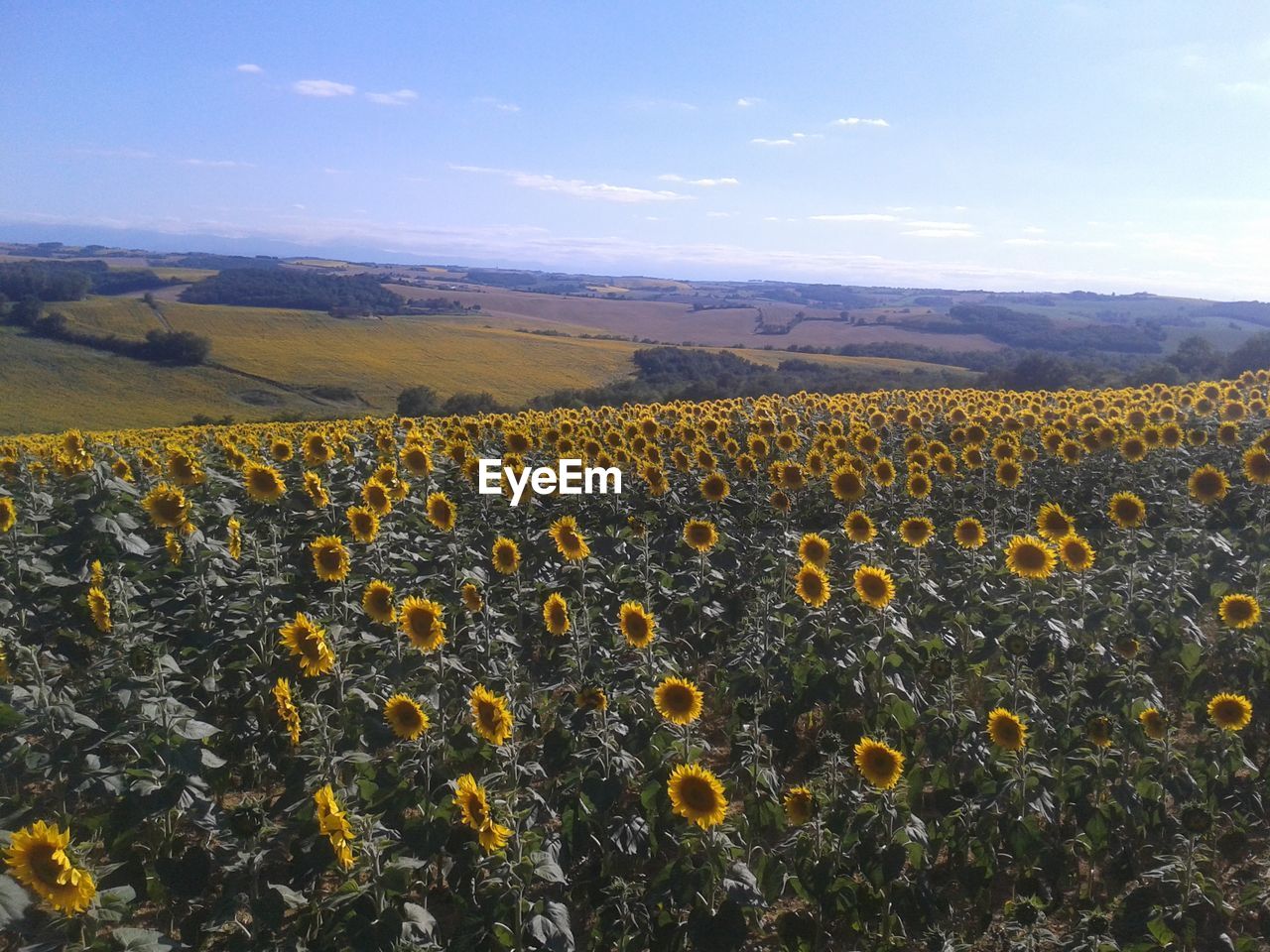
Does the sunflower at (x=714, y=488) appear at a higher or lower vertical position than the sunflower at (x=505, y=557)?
higher

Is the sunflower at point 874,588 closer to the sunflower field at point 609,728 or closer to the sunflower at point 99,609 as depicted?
the sunflower field at point 609,728

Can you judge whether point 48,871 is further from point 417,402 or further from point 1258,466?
point 417,402

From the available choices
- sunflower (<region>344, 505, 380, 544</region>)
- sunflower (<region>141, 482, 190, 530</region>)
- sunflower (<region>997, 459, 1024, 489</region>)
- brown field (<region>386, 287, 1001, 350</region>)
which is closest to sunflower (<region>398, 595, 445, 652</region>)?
sunflower (<region>344, 505, 380, 544</region>)

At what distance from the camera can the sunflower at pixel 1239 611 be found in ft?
19.6

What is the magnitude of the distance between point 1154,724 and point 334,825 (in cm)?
446

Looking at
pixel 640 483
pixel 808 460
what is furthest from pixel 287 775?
pixel 808 460

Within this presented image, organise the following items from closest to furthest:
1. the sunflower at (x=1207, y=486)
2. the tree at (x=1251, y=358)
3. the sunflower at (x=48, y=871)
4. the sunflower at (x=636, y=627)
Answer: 1. the sunflower at (x=48, y=871)
2. the sunflower at (x=636, y=627)
3. the sunflower at (x=1207, y=486)
4. the tree at (x=1251, y=358)

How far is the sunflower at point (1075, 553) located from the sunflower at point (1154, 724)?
63.0 inches

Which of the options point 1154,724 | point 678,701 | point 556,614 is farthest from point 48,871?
point 1154,724

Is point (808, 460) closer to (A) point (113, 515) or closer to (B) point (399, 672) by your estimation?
(B) point (399, 672)

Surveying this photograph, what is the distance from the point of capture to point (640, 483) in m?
9.99

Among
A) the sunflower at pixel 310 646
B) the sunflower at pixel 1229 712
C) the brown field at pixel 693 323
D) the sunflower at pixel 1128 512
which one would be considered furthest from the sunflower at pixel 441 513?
the brown field at pixel 693 323

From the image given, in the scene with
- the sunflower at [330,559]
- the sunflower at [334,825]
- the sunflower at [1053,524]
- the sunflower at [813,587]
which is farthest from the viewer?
the sunflower at [1053,524]

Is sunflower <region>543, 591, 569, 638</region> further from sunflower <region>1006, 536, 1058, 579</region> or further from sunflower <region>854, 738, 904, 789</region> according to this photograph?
sunflower <region>1006, 536, 1058, 579</region>
